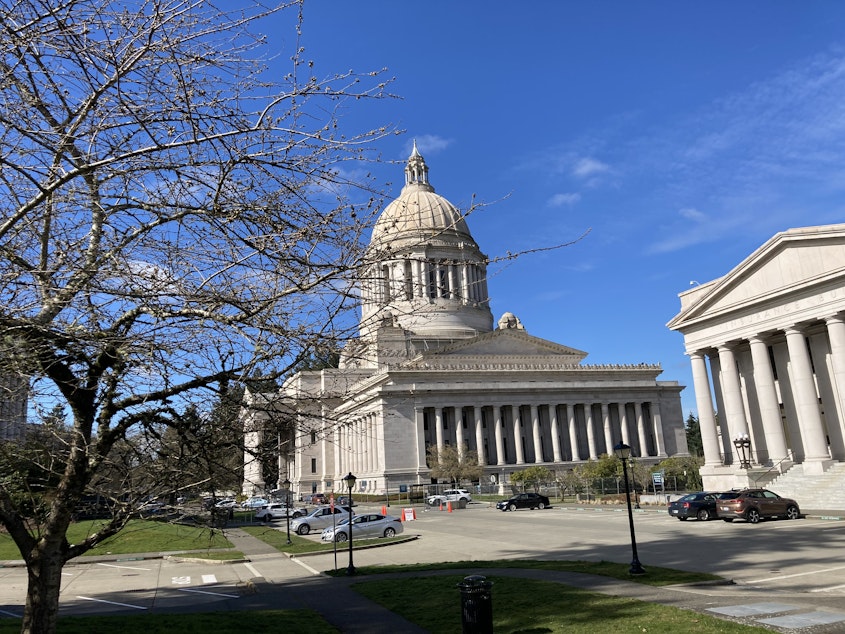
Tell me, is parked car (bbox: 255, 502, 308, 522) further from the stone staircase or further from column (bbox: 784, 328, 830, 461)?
column (bbox: 784, 328, 830, 461)

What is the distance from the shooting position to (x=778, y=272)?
40.0 m

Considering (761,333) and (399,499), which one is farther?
(399,499)

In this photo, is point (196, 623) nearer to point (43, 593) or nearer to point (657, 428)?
point (43, 593)

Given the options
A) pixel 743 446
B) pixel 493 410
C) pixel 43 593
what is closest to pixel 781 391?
pixel 743 446

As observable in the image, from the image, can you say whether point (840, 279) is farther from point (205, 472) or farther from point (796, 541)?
point (205, 472)

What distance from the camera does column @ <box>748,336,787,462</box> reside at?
1604 inches

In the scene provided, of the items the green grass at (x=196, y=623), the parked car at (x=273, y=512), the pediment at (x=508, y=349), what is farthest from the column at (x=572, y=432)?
the green grass at (x=196, y=623)

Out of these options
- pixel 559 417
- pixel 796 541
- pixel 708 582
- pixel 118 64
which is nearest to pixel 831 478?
pixel 796 541

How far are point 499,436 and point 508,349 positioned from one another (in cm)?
1315

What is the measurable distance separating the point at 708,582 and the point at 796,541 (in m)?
9.45

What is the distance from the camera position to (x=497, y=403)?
7662 cm

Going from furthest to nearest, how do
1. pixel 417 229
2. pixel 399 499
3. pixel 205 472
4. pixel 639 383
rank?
pixel 639 383 → pixel 399 499 → pixel 205 472 → pixel 417 229

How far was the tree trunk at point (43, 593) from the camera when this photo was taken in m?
8.30

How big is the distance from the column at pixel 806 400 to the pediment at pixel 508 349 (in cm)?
4464
